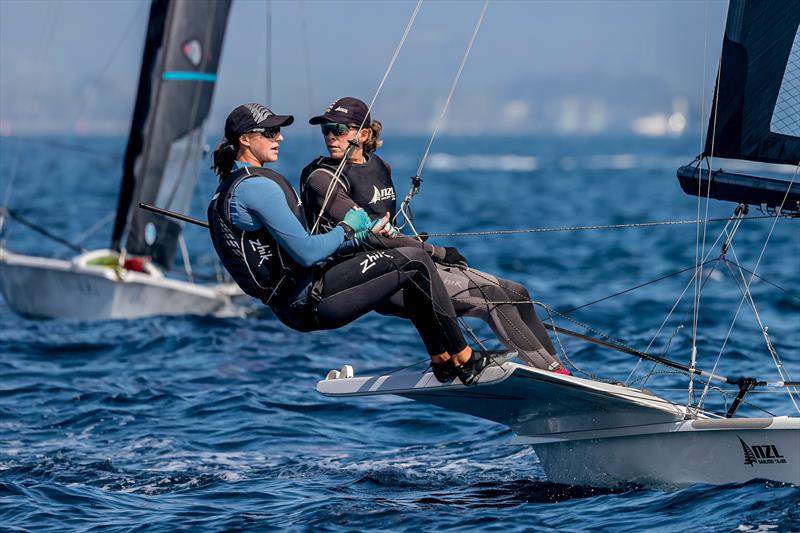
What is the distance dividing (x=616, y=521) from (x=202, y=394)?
430 cm

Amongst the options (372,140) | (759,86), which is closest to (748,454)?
(759,86)

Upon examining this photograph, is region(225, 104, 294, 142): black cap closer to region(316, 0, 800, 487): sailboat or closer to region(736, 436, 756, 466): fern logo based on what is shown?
region(316, 0, 800, 487): sailboat

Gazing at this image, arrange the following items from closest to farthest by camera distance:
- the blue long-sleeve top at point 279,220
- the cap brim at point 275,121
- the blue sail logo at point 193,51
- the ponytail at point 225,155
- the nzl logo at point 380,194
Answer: the blue long-sleeve top at point 279,220, the cap brim at point 275,121, the ponytail at point 225,155, the nzl logo at point 380,194, the blue sail logo at point 193,51

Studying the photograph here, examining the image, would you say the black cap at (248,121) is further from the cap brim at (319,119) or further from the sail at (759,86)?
the sail at (759,86)

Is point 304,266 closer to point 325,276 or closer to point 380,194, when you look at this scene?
point 325,276

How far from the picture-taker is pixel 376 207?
6.17 meters

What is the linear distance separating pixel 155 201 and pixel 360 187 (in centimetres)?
810

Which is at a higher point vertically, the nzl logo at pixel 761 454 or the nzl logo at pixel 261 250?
the nzl logo at pixel 261 250

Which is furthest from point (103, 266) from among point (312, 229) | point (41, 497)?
point (312, 229)

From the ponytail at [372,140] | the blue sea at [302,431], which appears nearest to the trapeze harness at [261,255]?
the ponytail at [372,140]

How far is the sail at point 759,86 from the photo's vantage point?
6133mm

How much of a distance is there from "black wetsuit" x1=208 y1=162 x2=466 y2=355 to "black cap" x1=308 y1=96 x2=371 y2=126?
1.48ft

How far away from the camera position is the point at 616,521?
231 inches

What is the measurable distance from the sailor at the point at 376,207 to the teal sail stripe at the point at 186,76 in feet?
25.4
